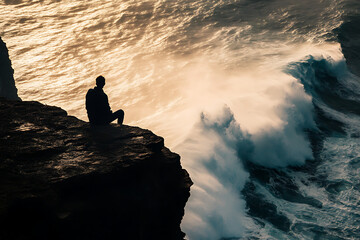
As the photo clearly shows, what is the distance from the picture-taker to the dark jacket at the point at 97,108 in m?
7.79

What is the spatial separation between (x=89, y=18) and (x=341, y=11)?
1445cm

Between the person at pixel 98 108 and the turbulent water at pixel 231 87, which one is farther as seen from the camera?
the turbulent water at pixel 231 87

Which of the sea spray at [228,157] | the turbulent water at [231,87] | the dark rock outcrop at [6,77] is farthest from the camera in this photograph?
the dark rock outcrop at [6,77]

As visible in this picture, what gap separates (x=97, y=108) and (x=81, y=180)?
6.94 feet

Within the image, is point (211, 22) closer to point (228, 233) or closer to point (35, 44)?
point (35, 44)

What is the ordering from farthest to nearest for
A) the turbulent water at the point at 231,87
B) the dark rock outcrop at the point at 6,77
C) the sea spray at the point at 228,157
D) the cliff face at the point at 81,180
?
the dark rock outcrop at the point at 6,77
the turbulent water at the point at 231,87
the sea spray at the point at 228,157
the cliff face at the point at 81,180

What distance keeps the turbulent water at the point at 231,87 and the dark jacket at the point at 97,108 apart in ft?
11.3

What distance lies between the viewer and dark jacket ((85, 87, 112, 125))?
779 centimetres

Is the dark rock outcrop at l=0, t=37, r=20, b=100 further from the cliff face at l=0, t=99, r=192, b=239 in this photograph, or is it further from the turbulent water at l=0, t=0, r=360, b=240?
the cliff face at l=0, t=99, r=192, b=239

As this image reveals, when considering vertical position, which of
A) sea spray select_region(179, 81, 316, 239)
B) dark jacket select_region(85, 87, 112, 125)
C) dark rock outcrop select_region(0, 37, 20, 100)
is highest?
dark jacket select_region(85, 87, 112, 125)

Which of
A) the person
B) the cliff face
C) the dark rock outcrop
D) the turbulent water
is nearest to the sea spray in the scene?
the turbulent water

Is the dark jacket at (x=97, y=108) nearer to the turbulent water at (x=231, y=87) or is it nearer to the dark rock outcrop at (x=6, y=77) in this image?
the turbulent water at (x=231, y=87)

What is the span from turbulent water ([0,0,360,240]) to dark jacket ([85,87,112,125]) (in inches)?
136

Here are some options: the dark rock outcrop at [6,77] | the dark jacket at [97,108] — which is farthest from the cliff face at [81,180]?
the dark rock outcrop at [6,77]
